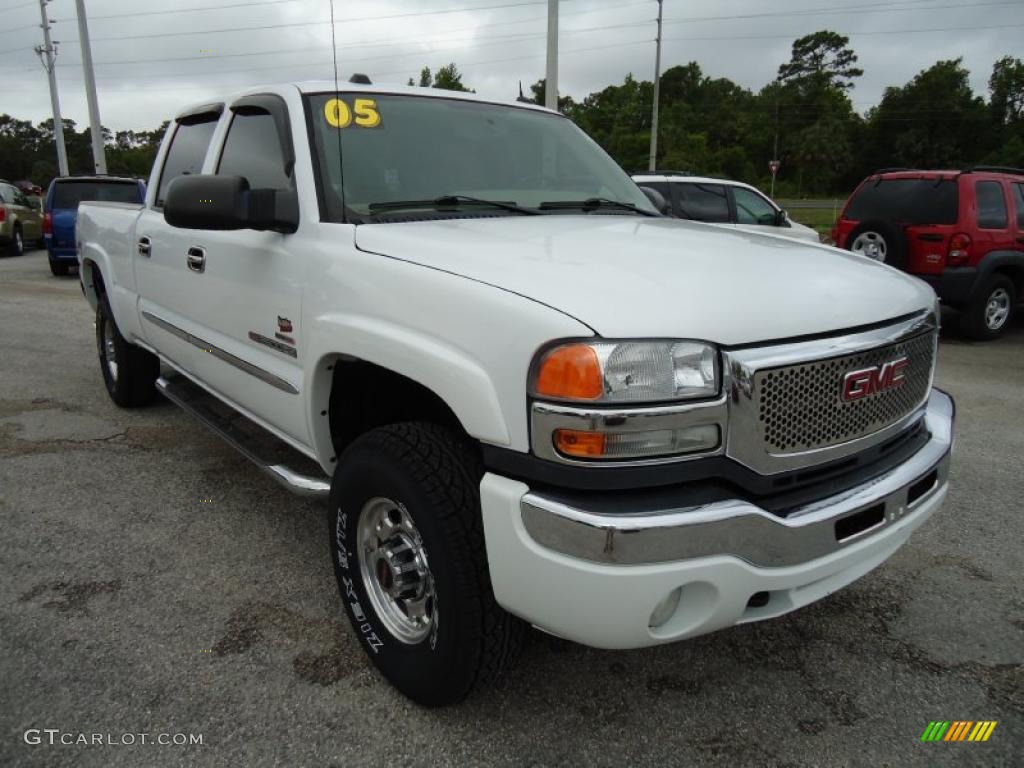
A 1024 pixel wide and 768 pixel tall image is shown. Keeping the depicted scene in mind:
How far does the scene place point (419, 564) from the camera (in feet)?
7.33

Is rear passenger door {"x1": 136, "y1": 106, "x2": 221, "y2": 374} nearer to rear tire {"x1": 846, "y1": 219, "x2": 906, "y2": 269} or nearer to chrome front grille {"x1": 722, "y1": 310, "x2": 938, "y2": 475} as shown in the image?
chrome front grille {"x1": 722, "y1": 310, "x2": 938, "y2": 475}

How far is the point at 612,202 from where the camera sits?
3260 mm

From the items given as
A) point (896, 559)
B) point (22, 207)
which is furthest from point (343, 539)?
point (22, 207)

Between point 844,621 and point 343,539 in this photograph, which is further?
point 844,621

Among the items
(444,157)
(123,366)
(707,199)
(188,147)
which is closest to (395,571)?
(444,157)

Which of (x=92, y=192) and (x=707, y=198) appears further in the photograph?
(x=92, y=192)

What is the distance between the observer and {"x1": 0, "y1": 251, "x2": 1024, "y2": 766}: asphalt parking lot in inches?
84.4

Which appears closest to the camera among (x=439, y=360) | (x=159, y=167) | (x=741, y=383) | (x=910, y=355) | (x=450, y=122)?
(x=741, y=383)

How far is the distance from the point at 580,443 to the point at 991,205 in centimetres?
863

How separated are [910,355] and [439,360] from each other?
1415 millimetres

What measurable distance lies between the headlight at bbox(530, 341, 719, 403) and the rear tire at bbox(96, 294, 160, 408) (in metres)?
4.07

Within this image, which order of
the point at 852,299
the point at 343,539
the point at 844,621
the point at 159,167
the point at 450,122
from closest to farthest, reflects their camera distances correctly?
1. the point at 852,299
2. the point at 343,539
3. the point at 844,621
4. the point at 450,122
5. the point at 159,167

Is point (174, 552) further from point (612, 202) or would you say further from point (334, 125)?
point (612, 202)

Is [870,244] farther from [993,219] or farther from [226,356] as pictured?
[226,356]
